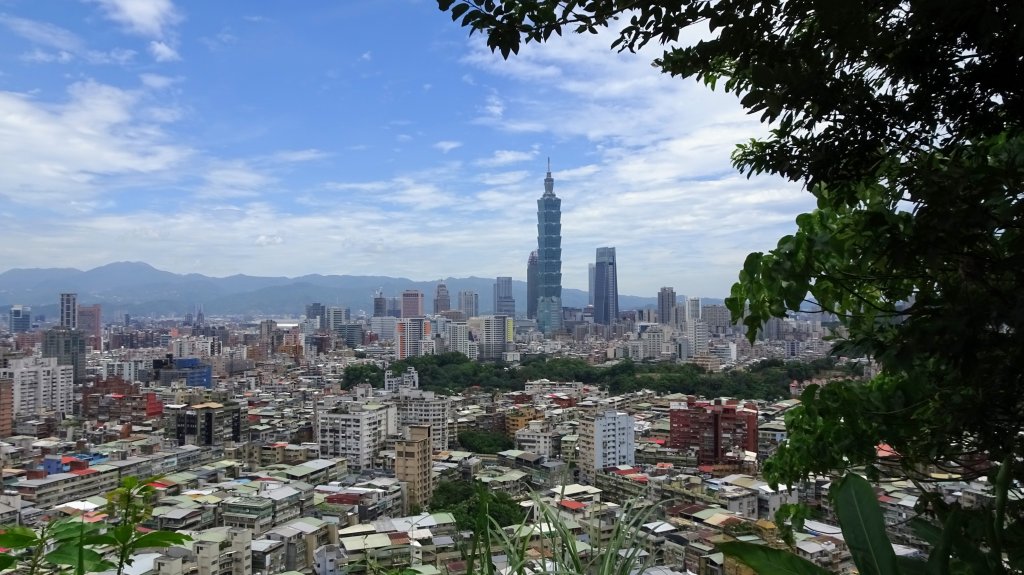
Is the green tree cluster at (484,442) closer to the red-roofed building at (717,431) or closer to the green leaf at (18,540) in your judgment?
the red-roofed building at (717,431)

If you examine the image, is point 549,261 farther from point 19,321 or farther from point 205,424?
point 205,424

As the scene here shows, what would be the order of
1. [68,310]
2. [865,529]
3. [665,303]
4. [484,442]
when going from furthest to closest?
[665,303]
[68,310]
[484,442]
[865,529]

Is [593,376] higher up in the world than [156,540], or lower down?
lower down

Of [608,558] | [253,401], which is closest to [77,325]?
[253,401]

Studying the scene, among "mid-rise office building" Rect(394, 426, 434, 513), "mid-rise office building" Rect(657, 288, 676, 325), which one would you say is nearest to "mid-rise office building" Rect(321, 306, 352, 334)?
"mid-rise office building" Rect(657, 288, 676, 325)

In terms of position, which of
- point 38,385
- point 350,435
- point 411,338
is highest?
point 411,338

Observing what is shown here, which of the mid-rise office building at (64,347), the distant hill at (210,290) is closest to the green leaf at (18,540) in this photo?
the mid-rise office building at (64,347)

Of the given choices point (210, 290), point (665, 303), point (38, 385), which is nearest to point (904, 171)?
point (38, 385)

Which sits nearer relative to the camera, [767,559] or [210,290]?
[767,559]
